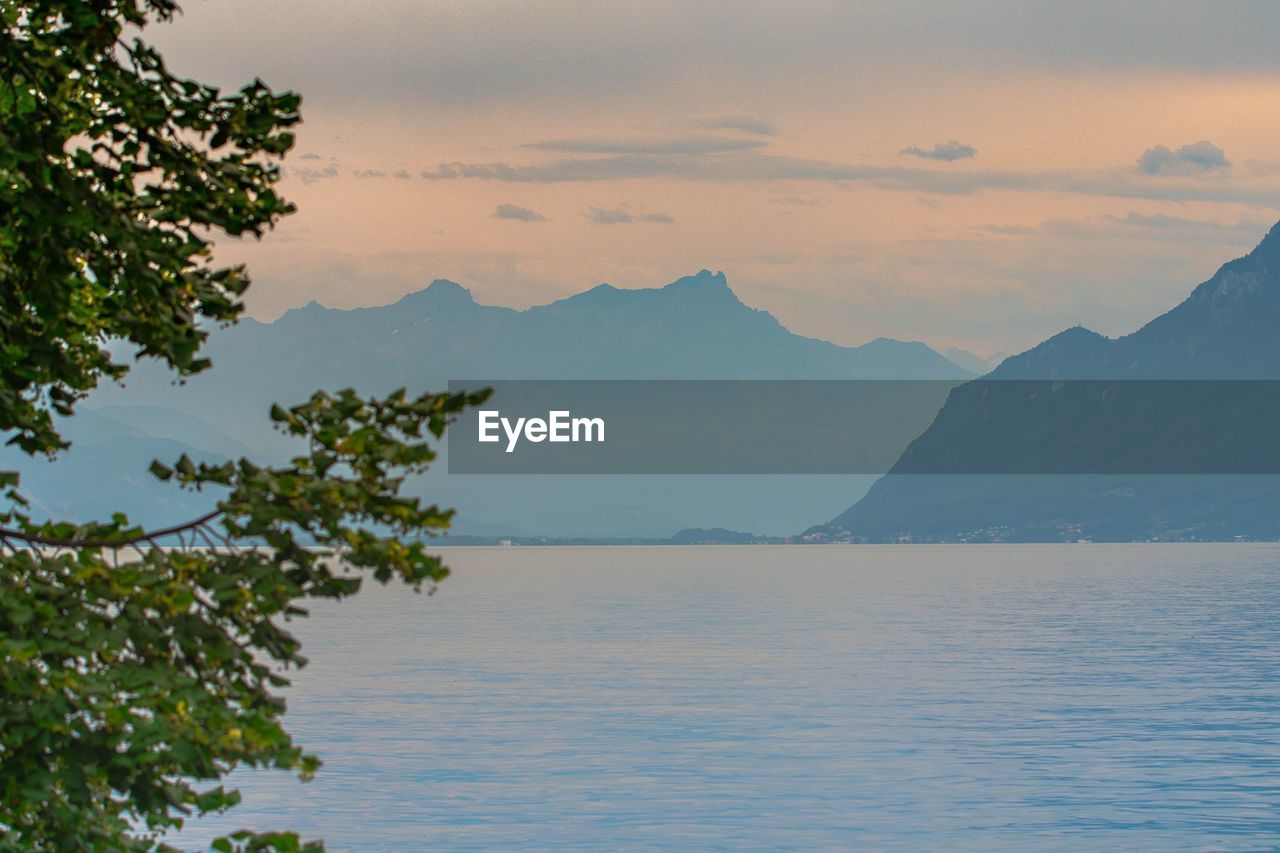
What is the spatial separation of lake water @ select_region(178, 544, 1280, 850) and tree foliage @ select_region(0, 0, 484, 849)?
86.8 feet

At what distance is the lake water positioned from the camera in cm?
3741

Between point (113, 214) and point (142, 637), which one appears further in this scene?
point (113, 214)

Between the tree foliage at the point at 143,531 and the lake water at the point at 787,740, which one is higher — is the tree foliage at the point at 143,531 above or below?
above

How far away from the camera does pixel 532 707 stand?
60438mm

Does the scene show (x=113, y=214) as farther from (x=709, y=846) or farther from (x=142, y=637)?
(x=709, y=846)

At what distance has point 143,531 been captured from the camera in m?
9.07

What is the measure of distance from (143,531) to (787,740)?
44125 mm

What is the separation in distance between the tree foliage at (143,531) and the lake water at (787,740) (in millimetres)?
26454

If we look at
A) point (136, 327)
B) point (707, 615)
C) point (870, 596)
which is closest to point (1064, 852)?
point (136, 327)

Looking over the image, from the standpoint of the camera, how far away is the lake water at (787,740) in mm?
37406

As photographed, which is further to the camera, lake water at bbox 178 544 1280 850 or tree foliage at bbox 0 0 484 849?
lake water at bbox 178 544 1280 850

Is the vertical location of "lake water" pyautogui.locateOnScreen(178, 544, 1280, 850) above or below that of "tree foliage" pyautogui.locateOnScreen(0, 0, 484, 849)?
below

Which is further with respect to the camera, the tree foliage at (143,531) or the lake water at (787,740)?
the lake water at (787,740)

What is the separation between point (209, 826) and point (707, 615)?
9098 cm
